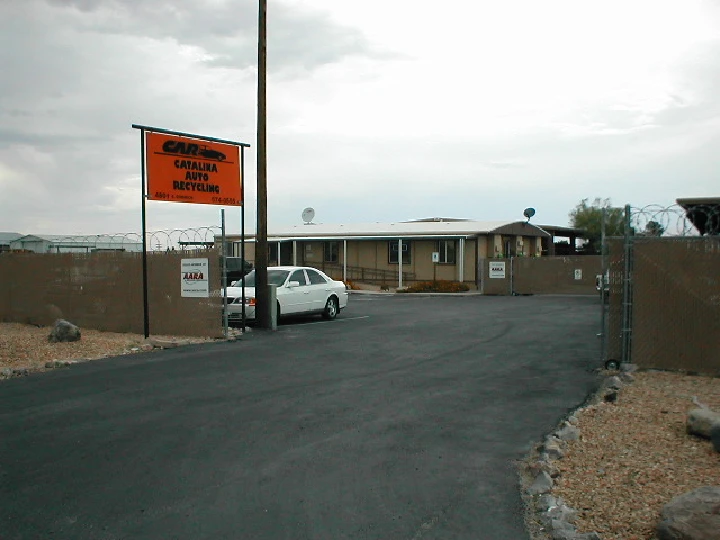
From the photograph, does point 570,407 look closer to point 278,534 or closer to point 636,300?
point 636,300

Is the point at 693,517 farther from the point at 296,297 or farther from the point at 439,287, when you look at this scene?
the point at 439,287

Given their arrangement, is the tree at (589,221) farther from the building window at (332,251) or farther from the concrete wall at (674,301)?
the concrete wall at (674,301)

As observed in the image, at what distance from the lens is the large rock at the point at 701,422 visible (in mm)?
6996

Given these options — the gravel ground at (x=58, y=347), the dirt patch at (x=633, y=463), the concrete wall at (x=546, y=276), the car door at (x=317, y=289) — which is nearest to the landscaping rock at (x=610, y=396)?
the dirt patch at (x=633, y=463)

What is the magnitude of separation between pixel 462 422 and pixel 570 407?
5.40ft

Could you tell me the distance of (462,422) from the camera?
820 centimetres

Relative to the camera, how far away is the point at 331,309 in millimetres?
21781

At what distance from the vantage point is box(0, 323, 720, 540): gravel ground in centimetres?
534

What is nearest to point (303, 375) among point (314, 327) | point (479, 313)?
point (314, 327)

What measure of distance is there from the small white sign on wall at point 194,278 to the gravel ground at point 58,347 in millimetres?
1017

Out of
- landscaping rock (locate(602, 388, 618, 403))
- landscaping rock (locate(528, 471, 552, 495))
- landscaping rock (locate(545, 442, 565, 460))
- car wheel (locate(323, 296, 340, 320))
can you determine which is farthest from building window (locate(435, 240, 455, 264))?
landscaping rock (locate(528, 471, 552, 495))

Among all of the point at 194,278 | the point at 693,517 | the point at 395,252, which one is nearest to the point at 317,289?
the point at 194,278

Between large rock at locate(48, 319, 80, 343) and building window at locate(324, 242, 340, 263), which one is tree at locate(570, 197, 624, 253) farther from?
large rock at locate(48, 319, 80, 343)

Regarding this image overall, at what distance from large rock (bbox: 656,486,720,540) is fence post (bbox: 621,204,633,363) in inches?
256
